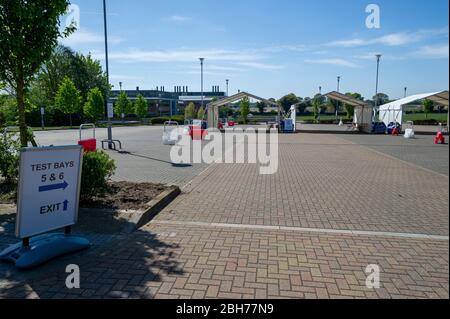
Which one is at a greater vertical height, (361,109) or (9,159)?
(361,109)

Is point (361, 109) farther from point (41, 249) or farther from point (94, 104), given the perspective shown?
point (94, 104)

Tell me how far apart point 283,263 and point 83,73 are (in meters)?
61.1

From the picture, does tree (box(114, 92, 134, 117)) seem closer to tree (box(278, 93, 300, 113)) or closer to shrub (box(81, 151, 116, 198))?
tree (box(278, 93, 300, 113))

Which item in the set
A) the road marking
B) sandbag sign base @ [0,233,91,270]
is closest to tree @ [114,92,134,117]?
the road marking

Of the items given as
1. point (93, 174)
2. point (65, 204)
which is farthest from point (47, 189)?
point (93, 174)

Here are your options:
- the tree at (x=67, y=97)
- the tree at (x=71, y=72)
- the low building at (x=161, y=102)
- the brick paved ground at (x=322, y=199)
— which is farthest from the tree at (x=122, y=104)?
the brick paved ground at (x=322, y=199)

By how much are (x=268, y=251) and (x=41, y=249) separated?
2.70 m

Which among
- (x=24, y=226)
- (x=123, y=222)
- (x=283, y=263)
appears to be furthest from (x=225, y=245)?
(x=24, y=226)

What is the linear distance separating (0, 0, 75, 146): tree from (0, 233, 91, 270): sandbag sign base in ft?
10.7

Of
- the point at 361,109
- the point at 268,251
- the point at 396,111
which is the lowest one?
the point at 268,251

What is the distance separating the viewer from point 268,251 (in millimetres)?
4297

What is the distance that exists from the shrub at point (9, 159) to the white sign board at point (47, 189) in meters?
3.26

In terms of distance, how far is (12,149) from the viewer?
721cm

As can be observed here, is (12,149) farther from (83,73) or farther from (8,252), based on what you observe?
(83,73)
